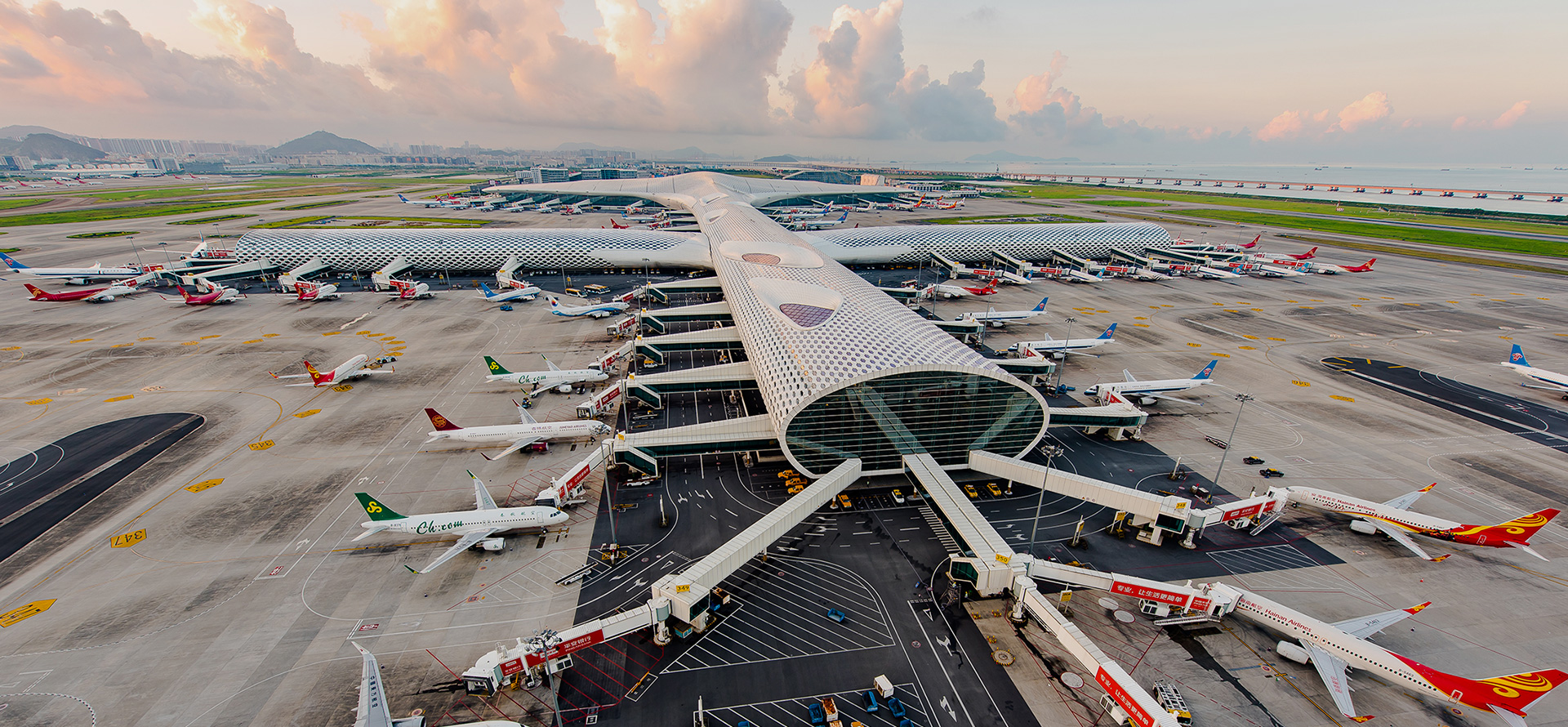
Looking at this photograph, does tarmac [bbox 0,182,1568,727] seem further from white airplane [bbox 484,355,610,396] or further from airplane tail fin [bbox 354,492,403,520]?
airplane tail fin [bbox 354,492,403,520]

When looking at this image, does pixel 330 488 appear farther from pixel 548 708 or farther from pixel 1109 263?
pixel 1109 263

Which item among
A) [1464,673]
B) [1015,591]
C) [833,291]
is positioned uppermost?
[833,291]

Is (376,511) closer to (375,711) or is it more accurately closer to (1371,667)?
(375,711)

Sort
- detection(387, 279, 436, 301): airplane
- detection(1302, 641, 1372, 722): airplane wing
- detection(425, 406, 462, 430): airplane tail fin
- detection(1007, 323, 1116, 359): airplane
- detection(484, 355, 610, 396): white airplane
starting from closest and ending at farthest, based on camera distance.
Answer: detection(1302, 641, 1372, 722): airplane wing < detection(425, 406, 462, 430): airplane tail fin < detection(484, 355, 610, 396): white airplane < detection(1007, 323, 1116, 359): airplane < detection(387, 279, 436, 301): airplane

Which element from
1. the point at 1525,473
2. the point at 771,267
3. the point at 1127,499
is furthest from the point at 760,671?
the point at 1525,473

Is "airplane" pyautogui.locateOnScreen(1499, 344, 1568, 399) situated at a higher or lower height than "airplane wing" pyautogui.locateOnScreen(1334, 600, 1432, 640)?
higher

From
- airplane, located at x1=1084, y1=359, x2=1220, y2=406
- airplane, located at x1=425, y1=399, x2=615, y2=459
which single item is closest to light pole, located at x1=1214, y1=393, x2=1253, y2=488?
airplane, located at x1=1084, y1=359, x2=1220, y2=406
